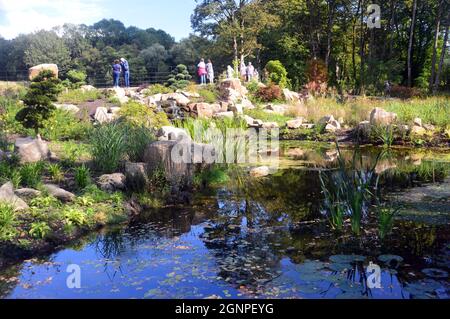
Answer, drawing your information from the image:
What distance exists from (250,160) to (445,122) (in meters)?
6.12

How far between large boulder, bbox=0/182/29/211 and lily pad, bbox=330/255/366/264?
3.48 meters

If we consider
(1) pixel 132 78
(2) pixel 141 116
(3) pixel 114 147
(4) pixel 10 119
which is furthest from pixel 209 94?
(1) pixel 132 78

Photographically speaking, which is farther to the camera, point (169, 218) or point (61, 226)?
point (169, 218)

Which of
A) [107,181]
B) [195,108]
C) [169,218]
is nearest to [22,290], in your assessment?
[169,218]

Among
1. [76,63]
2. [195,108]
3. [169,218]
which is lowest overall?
[169,218]

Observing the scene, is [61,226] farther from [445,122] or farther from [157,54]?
[157,54]

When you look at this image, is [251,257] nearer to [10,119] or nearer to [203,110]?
[10,119]

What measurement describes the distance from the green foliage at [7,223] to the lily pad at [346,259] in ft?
10.5

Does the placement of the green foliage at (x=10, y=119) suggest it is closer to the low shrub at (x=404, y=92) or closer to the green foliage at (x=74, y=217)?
the green foliage at (x=74, y=217)

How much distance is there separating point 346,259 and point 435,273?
734mm

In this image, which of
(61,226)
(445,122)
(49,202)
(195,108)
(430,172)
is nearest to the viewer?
(61,226)

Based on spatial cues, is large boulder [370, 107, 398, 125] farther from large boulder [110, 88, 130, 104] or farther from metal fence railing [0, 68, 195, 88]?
metal fence railing [0, 68, 195, 88]
